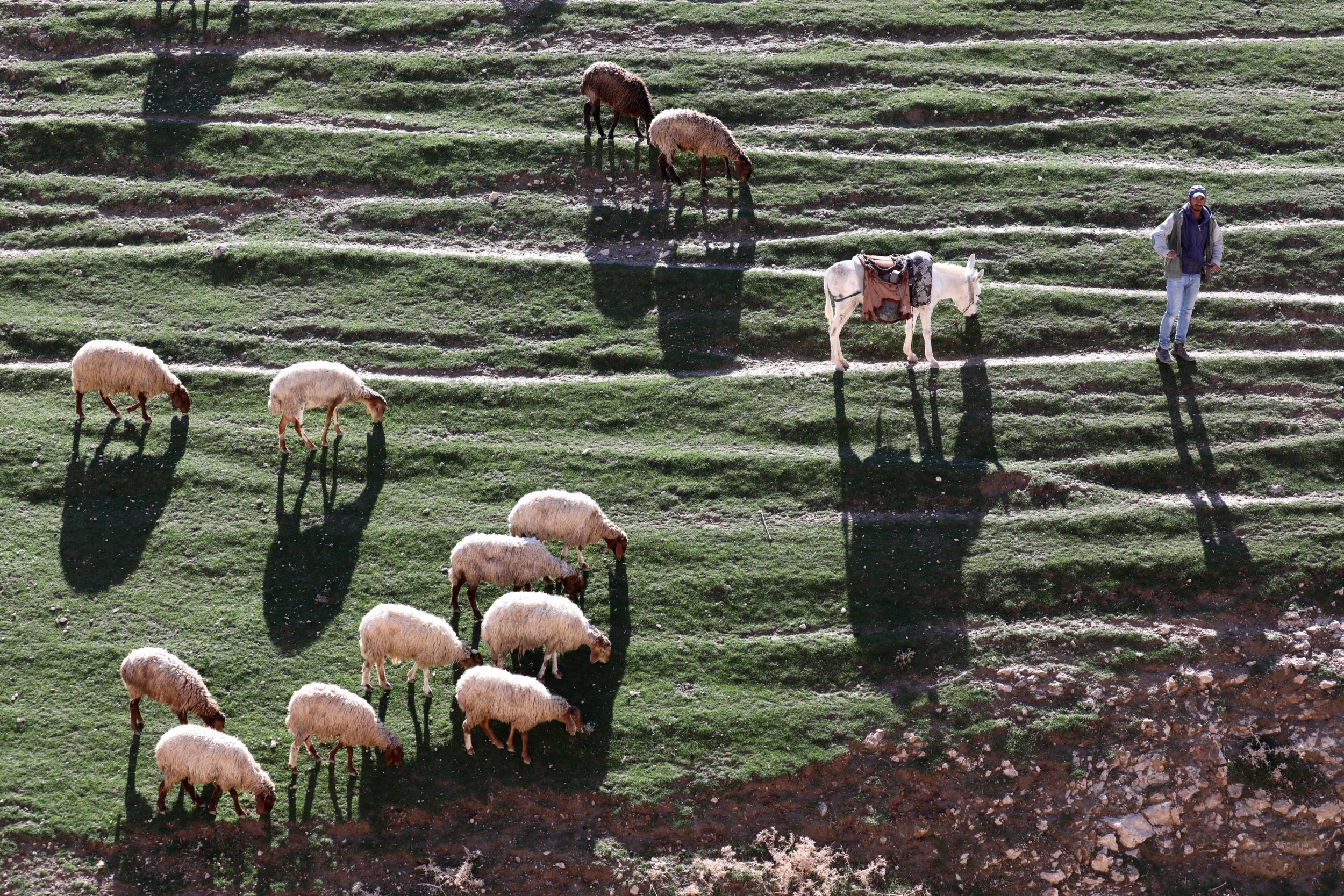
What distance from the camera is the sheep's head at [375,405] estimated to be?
21.6 meters

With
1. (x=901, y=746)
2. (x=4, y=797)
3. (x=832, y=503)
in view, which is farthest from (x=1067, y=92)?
(x=4, y=797)

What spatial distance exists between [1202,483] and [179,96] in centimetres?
2514

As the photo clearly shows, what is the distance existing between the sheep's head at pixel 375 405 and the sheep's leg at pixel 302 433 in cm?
113

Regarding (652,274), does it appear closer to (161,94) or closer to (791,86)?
(791,86)

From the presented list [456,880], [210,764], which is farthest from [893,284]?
[210,764]

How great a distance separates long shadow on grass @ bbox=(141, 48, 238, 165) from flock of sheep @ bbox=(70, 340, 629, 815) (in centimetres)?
1564

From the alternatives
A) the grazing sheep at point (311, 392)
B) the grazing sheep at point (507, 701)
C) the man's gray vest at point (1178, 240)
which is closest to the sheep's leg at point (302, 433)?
Answer: the grazing sheep at point (311, 392)

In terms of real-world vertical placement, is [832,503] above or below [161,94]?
below

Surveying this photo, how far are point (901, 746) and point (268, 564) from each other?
10.2 m

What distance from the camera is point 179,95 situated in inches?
1197

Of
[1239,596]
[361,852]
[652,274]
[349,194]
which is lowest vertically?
[361,852]

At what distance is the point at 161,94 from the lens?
99.9 feet

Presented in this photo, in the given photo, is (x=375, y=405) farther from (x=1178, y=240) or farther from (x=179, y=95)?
(x=1178, y=240)

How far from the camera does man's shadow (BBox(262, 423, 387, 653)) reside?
1867 cm
